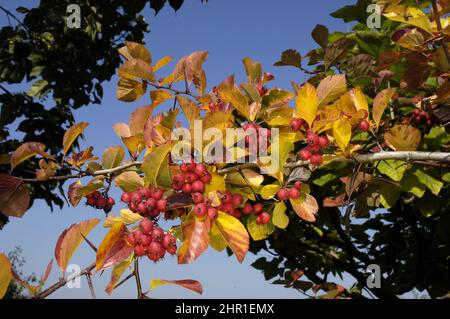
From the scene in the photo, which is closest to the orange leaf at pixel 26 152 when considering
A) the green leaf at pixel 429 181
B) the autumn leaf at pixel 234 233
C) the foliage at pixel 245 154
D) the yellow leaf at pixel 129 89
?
the foliage at pixel 245 154

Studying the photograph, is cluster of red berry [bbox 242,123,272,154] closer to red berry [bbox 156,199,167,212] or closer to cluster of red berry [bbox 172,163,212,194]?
cluster of red berry [bbox 172,163,212,194]

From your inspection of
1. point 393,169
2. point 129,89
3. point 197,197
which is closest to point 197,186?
point 197,197

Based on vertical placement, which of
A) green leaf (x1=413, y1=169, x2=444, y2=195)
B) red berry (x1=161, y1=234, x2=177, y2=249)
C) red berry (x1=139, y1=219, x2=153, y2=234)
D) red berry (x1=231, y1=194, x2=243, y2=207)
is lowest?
red berry (x1=161, y1=234, x2=177, y2=249)

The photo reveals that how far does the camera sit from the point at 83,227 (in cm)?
110

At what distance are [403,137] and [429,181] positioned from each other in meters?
0.38

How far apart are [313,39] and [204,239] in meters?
1.15

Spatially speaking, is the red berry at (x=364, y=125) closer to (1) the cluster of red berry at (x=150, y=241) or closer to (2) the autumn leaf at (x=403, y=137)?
(2) the autumn leaf at (x=403, y=137)

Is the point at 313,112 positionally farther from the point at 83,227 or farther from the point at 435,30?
the point at 83,227

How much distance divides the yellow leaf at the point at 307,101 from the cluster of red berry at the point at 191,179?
40cm

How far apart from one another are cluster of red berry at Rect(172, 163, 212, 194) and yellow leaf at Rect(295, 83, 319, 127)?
1.31 ft

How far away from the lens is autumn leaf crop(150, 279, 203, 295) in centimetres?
102

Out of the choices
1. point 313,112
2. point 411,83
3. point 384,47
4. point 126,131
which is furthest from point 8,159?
point 384,47

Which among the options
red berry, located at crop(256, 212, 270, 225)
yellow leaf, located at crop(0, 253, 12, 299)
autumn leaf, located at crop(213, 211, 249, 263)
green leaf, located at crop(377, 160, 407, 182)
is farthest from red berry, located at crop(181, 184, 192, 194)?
green leaf, located at crop(377, 160, 407, 182)

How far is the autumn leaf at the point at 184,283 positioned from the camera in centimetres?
102
